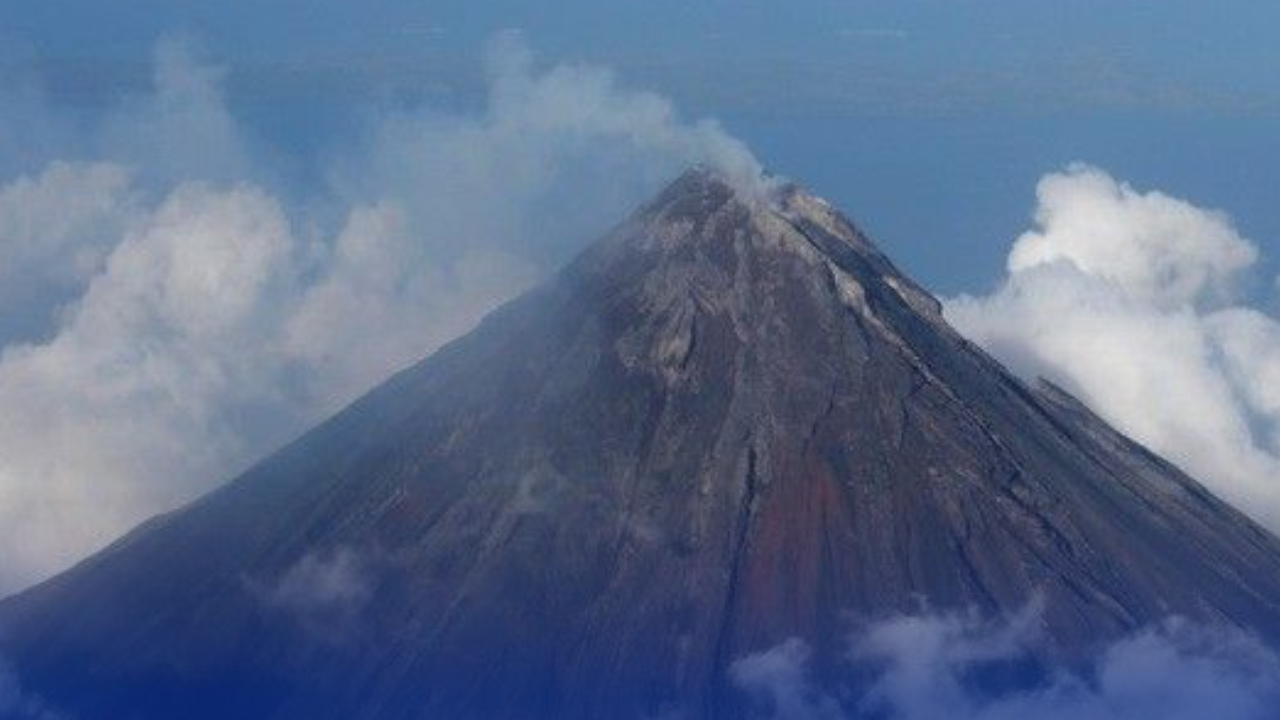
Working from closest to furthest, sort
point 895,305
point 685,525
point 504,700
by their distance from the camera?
point 504,700 → point 685,525 → point 895,305

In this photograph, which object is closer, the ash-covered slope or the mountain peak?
the ash-covered slope

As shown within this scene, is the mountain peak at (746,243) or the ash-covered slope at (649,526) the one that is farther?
the mountain peak at (746,243)

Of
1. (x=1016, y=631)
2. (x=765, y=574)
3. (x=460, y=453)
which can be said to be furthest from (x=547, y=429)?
(x=1016, y=631)

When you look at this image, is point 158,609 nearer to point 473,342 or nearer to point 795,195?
point 473,342

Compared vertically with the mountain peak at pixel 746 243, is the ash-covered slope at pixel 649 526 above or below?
below

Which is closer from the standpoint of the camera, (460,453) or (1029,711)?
(1029,711)

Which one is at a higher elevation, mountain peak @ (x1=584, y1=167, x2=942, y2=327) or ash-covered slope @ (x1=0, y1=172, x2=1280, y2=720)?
mountain peak @ (x1=584, y1=167, x2=942, y2=327)

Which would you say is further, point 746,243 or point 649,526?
point 746,243

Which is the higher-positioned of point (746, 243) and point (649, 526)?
point (746, 243)
